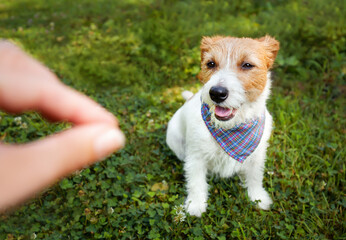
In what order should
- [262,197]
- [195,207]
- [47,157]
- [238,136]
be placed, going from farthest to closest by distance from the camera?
[262,197]
[195,207]
[238,136]
[47,157]

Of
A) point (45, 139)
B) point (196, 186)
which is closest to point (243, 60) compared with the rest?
point (196, 186)

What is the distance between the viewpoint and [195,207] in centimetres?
344

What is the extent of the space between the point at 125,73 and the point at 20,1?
7.30m

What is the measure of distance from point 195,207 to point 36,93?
3053mm

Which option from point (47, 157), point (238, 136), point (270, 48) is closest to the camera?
point (47, 157)

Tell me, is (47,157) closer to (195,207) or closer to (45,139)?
(45,139)

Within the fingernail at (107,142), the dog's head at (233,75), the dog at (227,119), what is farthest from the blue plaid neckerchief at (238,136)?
the fingernail at (107,142)

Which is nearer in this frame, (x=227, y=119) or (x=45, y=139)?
(x=45, y=139)

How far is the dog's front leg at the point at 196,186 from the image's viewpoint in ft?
11.3

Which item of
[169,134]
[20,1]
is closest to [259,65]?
[169,134]

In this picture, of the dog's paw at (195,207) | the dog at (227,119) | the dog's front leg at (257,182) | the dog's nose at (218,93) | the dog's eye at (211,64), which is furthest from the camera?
the dog's front leg at (257,182)

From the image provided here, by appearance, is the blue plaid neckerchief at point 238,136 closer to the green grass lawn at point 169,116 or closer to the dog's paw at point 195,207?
the green grass lawn at point 169,116

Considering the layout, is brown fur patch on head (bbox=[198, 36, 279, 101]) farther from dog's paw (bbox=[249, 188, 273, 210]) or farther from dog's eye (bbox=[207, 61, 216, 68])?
dog's paw (bbox=[249, 188, 273, 210])

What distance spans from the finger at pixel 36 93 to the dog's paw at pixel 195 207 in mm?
2888
